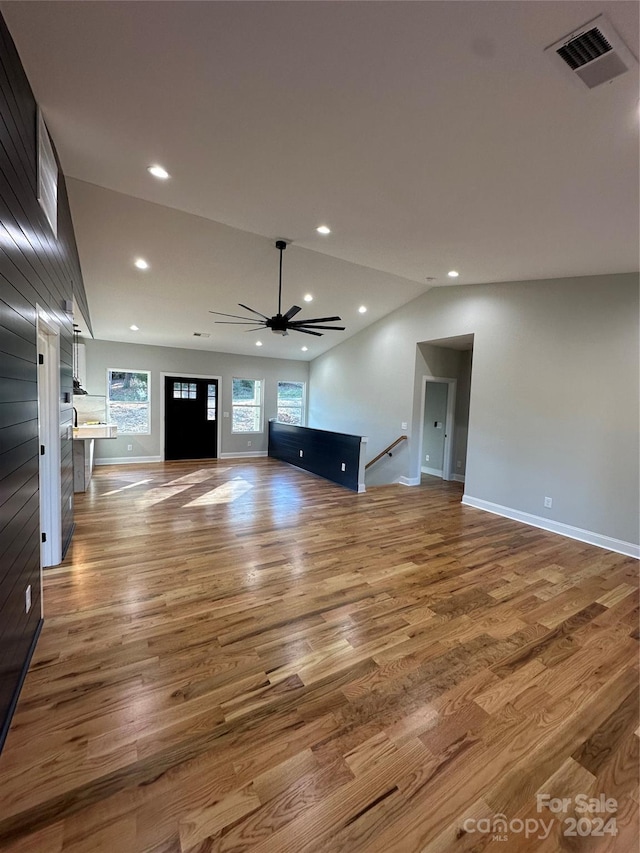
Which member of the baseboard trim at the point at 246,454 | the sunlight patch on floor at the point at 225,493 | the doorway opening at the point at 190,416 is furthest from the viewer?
the baseboard trim at the point at 246,454

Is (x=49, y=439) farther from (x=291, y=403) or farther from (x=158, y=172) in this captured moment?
(x=291, y=403)

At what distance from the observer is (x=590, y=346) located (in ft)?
13.4

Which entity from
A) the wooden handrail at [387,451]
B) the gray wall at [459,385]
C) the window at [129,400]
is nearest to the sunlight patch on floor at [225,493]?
the wooden handrail at [387,451]

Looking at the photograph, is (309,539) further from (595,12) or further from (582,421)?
(595,12)

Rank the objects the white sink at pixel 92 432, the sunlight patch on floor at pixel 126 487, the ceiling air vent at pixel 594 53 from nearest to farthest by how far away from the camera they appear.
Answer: the ceiling air vent at pixel 594 53 < the white sink at pixel 92 432 < the sunlight patch on floor at pixel 126 487

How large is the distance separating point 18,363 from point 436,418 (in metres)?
7.15

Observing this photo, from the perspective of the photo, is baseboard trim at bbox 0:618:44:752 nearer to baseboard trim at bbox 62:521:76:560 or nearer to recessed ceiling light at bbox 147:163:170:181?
baseboard trim at bbox 62:521:76:560

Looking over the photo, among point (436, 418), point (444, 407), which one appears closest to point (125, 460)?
point (436, 418)

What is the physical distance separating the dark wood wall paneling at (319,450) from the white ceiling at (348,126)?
10.4 feet

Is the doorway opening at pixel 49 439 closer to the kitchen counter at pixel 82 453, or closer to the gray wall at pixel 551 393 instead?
the kitchen counter at pixel 82 453

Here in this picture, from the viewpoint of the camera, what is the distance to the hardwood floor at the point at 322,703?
4.21 feet

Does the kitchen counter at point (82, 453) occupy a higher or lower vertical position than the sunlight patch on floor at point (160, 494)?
higher

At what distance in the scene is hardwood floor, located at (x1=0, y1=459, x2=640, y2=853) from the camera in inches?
50.5

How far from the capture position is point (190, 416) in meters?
8.60
